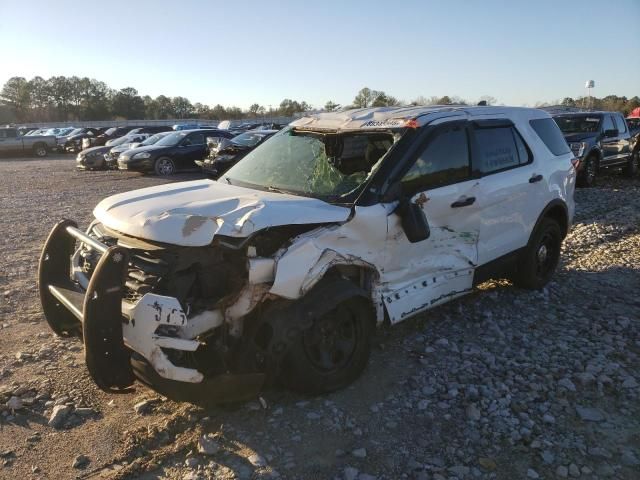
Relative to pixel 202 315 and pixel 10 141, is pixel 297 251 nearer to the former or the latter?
pixel 202 315

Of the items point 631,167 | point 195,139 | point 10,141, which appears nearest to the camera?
point 631,167

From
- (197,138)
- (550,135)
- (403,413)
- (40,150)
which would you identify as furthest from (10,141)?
(403,413)

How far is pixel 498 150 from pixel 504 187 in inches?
14.2

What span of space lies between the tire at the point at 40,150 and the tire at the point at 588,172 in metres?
29.5

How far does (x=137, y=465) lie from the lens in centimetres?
294

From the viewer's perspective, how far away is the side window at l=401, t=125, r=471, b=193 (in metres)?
3.97

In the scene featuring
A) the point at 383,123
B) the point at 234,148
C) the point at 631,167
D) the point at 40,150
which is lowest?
the point at 631,167

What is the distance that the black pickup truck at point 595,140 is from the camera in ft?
43.1

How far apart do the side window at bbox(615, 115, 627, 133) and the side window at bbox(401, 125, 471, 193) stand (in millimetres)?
12413

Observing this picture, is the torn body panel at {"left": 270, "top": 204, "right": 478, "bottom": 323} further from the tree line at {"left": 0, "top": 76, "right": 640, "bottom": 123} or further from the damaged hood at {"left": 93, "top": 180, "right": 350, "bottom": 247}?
the tree line at {"left": 0, "top": 76, "right": 640, "bottom": 123}

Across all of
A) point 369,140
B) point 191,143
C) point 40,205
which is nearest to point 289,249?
point 369,140

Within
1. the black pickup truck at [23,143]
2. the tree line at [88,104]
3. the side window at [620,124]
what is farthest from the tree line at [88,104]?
the side window at [620,124]

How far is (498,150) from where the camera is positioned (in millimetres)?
4859

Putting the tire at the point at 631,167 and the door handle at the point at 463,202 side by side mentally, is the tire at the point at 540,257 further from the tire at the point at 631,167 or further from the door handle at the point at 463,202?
the tire at the point at 631,167
